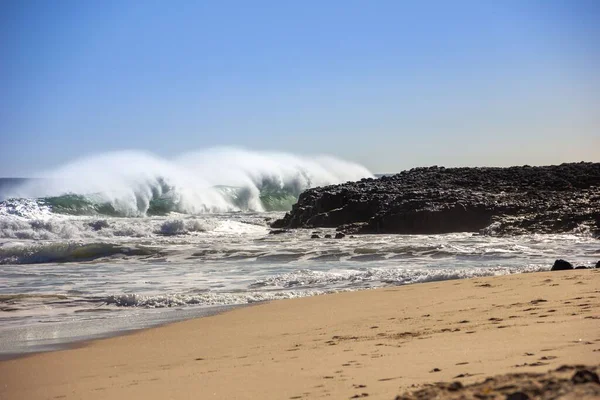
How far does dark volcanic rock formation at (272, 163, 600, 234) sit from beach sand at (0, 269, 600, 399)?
1442 centimetres

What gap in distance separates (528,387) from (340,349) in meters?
2.98

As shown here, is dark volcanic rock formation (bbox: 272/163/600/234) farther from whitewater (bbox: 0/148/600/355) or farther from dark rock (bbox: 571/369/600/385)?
dark rock (bbox: 571/369/600/385)

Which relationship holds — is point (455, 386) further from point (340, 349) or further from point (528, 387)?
point (340, 349)

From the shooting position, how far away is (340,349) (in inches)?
240

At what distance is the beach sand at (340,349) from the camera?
14.9 feet

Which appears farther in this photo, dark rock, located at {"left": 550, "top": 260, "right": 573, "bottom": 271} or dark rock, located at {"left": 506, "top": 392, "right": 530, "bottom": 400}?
dark rock, located at {"left": 550, "top": 260, "right": 573, "bottom": 271}

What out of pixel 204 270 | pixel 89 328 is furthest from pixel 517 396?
pixel 204 270

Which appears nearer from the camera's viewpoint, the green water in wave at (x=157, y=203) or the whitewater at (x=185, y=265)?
the whitewater at (x=185, y=265)

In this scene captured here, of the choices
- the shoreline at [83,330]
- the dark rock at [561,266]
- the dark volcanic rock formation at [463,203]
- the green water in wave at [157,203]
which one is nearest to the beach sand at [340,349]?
the shoreline at [83,330]

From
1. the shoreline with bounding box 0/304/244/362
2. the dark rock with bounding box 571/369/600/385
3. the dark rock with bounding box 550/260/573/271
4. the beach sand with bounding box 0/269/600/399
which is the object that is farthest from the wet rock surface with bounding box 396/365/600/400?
the dark rock with bounding box 550/260/573/271

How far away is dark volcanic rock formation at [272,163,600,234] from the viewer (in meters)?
23.9

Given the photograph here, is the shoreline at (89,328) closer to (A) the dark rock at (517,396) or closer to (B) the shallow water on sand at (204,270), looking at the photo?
(B) the shallow water on sand at (204,270)

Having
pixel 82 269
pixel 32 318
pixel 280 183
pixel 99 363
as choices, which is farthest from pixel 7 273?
pixel 280 183

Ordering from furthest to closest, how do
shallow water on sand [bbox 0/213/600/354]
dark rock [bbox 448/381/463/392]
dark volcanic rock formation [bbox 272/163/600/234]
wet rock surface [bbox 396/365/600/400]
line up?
dark volcanic rock formation [bbox 272/163/600/234] < shallow water on sand [bbox 0/213/600/354] < dark rock [bbox 448/381/463/392] < wet rock surface [bbox 396/365/600/400]
